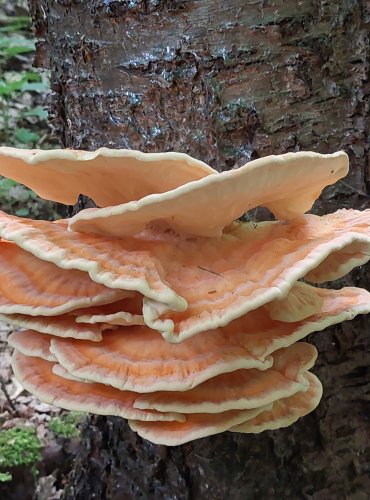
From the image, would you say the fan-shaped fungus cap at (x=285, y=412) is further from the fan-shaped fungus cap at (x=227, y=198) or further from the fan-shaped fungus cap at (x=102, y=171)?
the fan-shaped fungus cap at (x=102, y=171)

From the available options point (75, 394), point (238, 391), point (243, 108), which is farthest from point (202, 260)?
point (243, 108)

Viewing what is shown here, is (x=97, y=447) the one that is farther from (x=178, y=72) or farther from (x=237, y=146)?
(x=178, y=72)

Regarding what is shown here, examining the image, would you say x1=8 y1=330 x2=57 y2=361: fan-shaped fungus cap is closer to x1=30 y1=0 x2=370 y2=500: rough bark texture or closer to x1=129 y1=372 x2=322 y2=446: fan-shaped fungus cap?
x1=129 y1=372 x2=322 y2=446: fan-shaped fungus cap

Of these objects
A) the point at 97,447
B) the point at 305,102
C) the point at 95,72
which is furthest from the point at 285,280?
the point at 97,447

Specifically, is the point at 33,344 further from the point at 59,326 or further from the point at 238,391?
the point at 238,391

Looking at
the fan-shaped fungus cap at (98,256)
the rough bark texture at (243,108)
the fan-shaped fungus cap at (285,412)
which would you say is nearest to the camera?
the fan-shaped fungus cap at (98,256)

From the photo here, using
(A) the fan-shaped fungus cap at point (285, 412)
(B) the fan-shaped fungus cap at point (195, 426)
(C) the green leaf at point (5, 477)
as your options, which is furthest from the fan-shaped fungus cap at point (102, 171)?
(C) the green leaf at point (5, 477)

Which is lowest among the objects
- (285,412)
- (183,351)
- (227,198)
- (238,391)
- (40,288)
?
(285,412)
